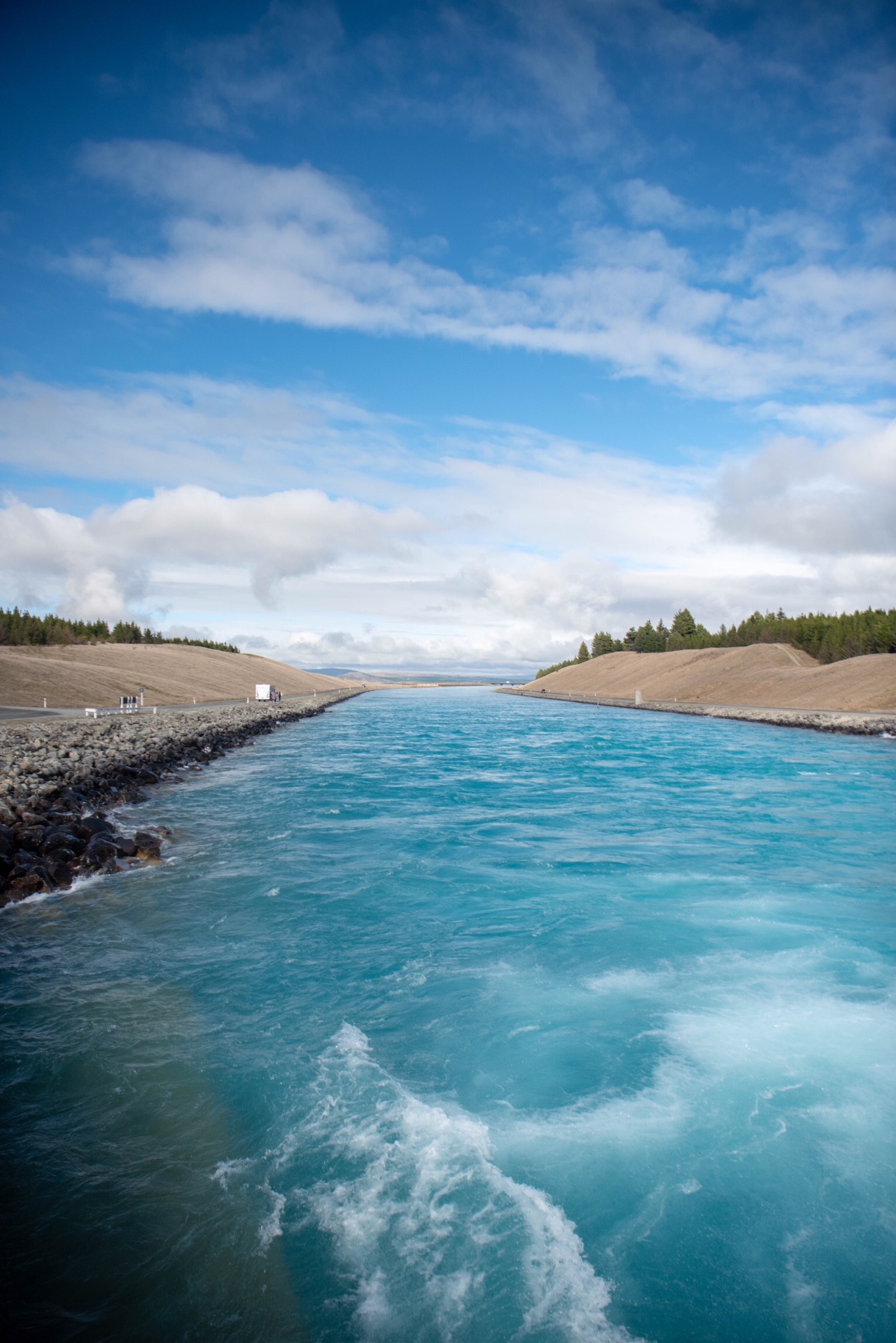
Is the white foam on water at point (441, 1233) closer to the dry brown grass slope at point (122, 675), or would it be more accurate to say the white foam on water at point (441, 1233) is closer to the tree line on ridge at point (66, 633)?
the dry brown grass slope at point (122, 675)

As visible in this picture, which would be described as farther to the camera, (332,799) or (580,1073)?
(332,799)

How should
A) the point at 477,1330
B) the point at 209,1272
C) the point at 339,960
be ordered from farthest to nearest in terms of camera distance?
the point at 339,960
the point at 209,1272
the point at 477,1330

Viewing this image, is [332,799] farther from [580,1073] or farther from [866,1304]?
[866,1304]

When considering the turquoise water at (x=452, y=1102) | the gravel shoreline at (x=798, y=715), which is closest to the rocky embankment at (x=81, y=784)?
the turquoise water at (x=452, y=1102)

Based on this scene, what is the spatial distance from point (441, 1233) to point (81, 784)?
707 inches

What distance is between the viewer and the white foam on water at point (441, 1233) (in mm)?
3980

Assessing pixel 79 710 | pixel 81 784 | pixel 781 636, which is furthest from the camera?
pixel 781 636

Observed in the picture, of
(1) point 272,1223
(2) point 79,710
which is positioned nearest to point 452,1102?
(1) point 272,1223

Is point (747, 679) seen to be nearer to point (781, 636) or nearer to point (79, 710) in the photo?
point (781, 636)

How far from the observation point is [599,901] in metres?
11.4

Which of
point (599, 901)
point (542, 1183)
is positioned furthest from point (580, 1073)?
point (599, 901)

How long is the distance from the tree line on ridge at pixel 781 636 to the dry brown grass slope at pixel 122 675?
2581 inches

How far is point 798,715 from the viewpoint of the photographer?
163ft

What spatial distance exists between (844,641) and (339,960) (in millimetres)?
99130
